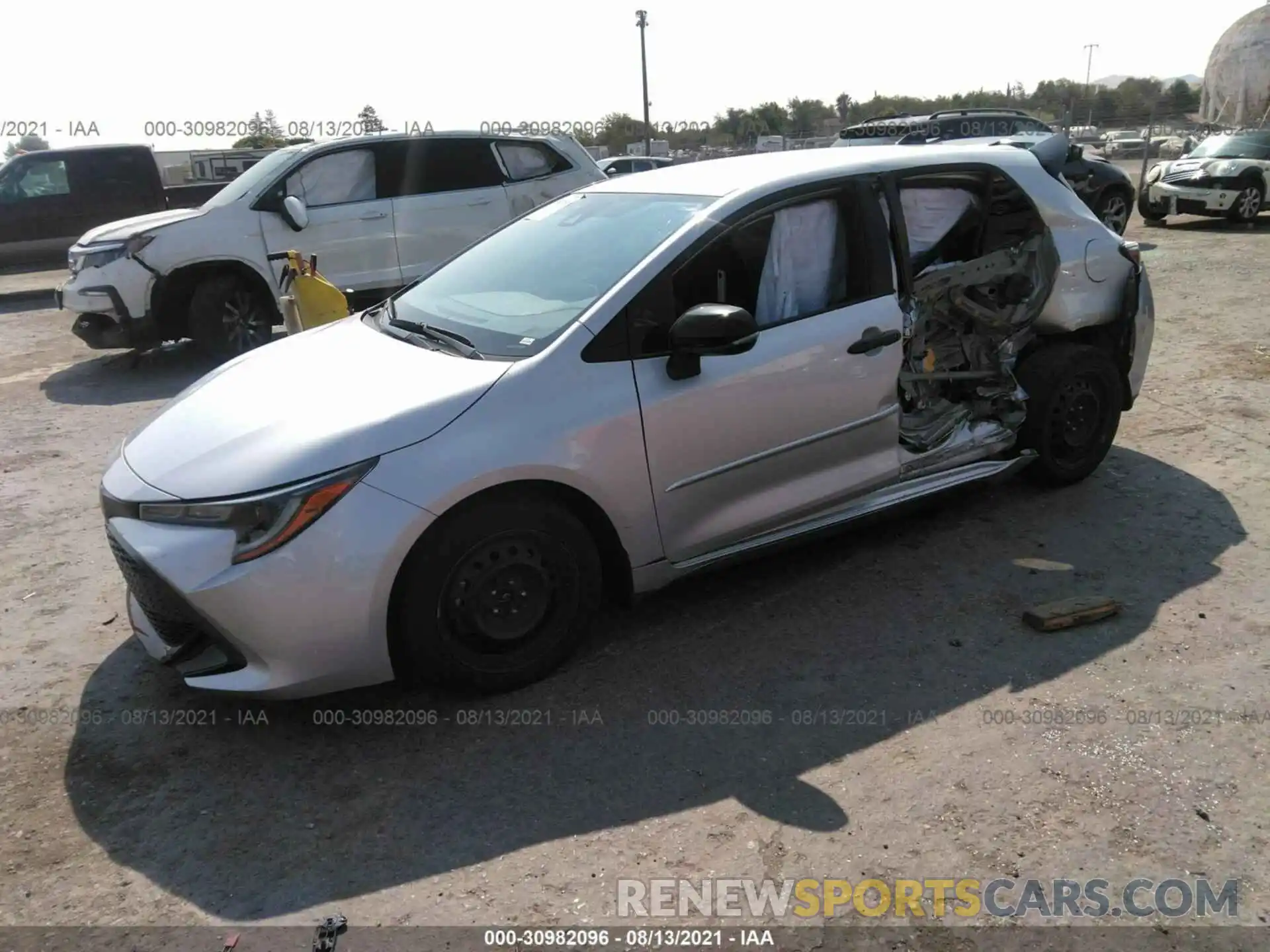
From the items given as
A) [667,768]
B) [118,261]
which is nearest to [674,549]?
[667,768]

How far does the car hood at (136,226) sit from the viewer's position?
835cm

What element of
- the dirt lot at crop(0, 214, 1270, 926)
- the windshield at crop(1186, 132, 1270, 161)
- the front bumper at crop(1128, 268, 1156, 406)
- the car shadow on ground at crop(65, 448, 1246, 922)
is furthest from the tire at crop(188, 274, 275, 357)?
the windshield at crop(1186, 132, 1270, 161)

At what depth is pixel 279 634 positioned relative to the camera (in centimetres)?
297

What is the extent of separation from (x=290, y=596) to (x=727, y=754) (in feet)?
4.65

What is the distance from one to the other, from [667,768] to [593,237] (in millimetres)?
2101

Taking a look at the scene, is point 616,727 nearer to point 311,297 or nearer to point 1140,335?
point 1140,335

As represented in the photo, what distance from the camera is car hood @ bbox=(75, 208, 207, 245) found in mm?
8352

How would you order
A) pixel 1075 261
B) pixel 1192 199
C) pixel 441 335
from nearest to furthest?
1. pixel 441 335
2. pixel 1075 261
3. pixel 1192 199

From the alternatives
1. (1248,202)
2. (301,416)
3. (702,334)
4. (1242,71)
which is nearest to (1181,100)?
(1242,71)

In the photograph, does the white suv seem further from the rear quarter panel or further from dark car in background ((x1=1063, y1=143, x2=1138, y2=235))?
dark car in background ((x1=1063, y1=143, x2=1138, y2=235))

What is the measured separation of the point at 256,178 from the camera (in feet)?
28.4

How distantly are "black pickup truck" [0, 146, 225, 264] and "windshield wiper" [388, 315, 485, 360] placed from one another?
12.1 meters

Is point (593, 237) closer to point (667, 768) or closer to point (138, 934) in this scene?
point (667, 768)

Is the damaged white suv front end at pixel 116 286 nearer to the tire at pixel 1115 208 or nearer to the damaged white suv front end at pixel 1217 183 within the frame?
the tire at pixel 1115 208
